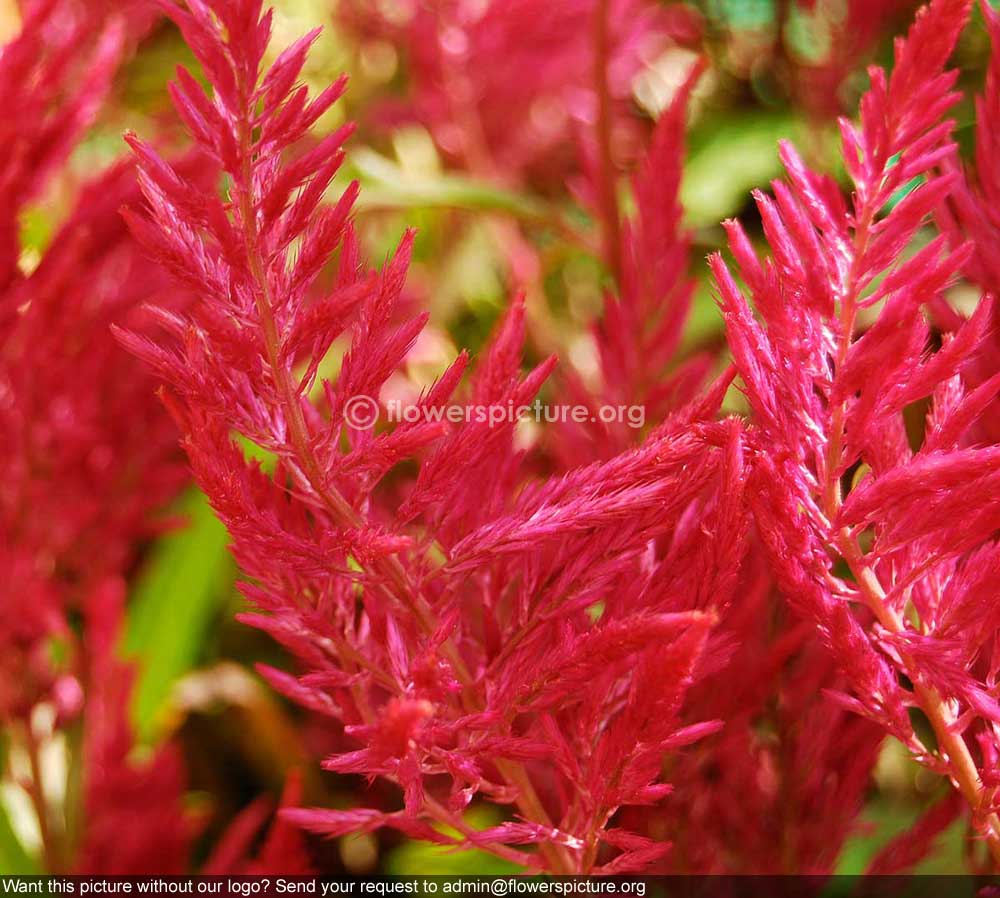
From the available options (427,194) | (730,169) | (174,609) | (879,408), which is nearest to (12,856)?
(174,609)

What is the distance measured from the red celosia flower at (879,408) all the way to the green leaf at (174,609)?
24.4 inches

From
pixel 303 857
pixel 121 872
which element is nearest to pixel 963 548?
pixel 303 857

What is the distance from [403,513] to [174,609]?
1.99ft

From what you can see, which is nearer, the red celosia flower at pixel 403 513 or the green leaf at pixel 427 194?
the red celosia flower at pixel 403 513

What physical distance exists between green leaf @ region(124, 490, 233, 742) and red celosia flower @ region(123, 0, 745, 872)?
1.69 feet

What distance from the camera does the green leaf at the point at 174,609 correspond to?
2.78ft

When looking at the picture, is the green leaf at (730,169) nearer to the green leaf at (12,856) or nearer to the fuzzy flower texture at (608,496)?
the fuzzy flower texture at (608,496)

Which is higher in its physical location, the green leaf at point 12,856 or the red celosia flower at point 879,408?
the red celosia flower at point 879,408

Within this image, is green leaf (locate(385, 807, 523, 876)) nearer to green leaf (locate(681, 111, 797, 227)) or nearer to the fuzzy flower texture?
the fuzzy flower texture

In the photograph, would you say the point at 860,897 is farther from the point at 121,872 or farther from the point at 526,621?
the point at 121,872

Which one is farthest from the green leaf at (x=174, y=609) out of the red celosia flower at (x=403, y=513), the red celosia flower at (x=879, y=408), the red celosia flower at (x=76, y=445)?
the red celosia flower at (x=879, y=408)

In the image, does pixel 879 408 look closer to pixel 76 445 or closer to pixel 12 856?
pixel 76 445

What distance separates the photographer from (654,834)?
486 millimetres

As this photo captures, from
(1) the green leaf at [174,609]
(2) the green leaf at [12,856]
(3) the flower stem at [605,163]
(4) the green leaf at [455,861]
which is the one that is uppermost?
(3) the flower stem at [605,163]
